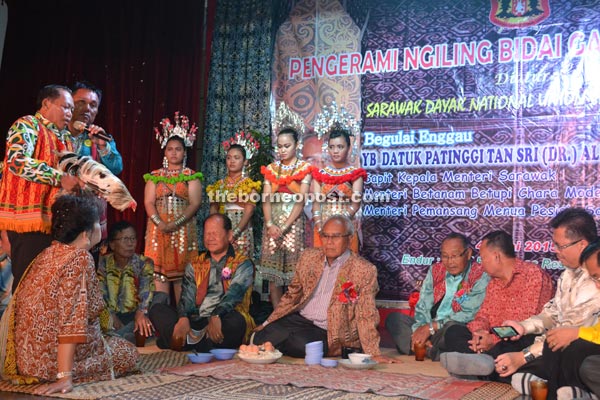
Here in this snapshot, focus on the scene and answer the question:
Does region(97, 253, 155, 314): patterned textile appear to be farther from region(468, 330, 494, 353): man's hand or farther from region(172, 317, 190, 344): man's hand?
region(468, 330, 494, 353): man's hand

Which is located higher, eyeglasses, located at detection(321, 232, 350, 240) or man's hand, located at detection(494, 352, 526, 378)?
eyeglasses, located at detection(321, 232, 350, 240)

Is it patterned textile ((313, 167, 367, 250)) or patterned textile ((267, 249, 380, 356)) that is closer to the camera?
patterned textile ((267, 249, 380, 356))

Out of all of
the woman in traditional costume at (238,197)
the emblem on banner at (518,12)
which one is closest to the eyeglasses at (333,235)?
the woman in traditional costume at (238,197)

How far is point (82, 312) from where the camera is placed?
325 cm

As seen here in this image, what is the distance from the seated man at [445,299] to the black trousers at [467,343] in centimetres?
26

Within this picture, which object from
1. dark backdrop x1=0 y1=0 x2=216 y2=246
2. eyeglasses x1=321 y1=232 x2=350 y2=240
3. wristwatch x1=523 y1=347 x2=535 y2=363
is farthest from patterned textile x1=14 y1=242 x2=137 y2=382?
dark backdrop x1=0 y1=0 x2=216 y2=246

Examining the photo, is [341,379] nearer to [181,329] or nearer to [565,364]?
[565,364]

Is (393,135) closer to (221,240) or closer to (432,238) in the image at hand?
(432,238)

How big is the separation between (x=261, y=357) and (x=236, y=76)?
3426 mm

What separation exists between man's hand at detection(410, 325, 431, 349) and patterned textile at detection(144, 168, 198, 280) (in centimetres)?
211

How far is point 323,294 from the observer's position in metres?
4.77

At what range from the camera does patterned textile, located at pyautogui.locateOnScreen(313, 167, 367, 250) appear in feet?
19.0

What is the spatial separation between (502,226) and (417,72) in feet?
4.97

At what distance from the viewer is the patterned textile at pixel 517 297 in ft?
13.1
